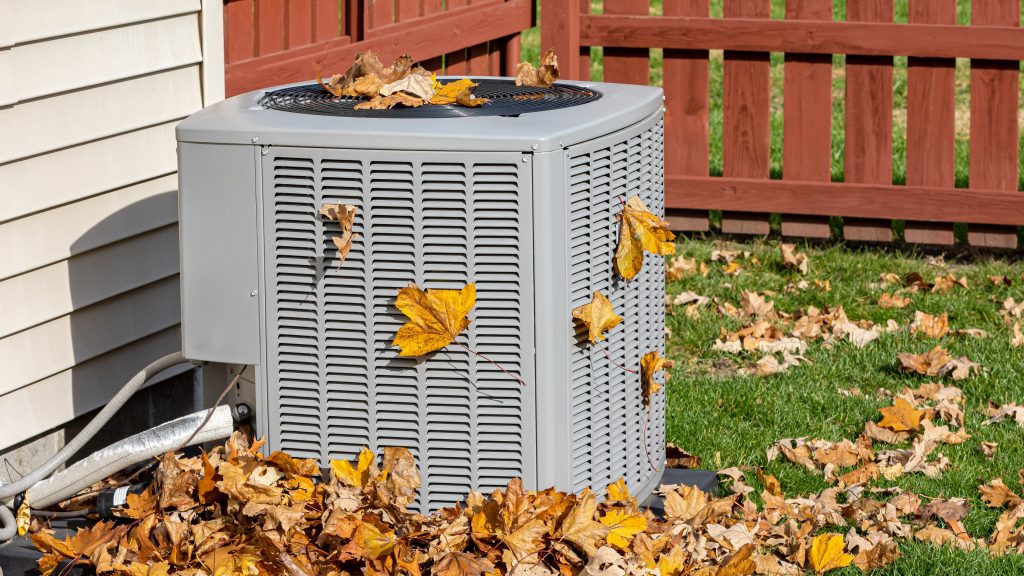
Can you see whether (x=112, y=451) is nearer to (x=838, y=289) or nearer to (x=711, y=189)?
(x=838, y=289)

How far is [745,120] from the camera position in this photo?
7.14 meters

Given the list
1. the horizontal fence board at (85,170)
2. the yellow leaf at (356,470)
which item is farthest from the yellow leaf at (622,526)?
the horizontal fence board at (85,170)

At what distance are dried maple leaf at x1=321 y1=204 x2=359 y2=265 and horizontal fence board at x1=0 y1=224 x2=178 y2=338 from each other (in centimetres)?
107

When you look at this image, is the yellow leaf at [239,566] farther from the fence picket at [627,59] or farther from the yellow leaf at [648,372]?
the fence picket at [627,59]

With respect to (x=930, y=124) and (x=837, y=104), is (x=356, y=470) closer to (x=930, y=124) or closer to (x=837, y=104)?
(x=930, y=124)

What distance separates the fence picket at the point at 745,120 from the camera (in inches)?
278

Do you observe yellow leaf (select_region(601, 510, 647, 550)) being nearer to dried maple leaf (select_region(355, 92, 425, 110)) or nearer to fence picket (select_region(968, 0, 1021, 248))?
dried maple leaf (select_region(355, 92, 425, 110))

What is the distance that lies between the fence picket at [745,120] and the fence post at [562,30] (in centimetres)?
78

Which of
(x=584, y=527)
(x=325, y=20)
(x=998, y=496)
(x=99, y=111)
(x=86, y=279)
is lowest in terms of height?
(x=998, y=496)

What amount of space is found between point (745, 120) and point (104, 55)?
4.12 meters

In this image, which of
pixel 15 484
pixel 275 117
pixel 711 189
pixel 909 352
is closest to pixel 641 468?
pixel 275 117

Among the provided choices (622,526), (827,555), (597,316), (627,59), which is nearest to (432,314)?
(597,316)

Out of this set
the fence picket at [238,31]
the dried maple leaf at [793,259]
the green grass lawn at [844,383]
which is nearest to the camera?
the green grass lawn at [844,383]

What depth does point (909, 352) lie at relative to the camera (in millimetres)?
5137
